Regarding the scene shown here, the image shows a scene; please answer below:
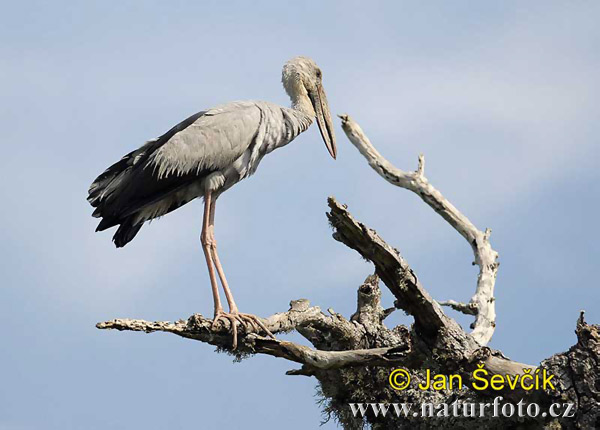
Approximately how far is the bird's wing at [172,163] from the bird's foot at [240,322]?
4.77 feet

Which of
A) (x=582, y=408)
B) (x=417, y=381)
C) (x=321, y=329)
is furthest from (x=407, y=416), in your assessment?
(x=582, y=408)

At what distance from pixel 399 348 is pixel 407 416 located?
144cm

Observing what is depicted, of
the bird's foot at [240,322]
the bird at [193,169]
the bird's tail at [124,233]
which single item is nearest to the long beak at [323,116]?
the bird at [193,169]

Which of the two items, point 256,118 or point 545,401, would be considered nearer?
point 545,401

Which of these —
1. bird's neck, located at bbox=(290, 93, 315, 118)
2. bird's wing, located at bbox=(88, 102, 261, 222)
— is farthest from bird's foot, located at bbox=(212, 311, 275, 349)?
bird's neck, located at bbox=(290, 93, 315, 118)

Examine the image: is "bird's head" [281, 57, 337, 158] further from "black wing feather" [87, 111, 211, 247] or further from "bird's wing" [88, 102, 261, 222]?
"black wing feather" [87, 111, 211, 247]

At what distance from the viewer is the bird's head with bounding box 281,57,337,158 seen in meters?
9.84

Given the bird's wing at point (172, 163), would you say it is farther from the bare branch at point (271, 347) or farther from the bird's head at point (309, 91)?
the bare branch at point (271, 347)

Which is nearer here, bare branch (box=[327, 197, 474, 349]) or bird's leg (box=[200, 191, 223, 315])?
bare branch (box=[327, 197, 474, 349])

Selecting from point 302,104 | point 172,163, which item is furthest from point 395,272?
point 302,104

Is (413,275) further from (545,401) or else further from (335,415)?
(335,415)

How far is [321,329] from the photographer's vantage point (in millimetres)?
8258

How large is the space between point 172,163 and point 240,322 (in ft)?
5.86

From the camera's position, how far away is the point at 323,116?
1009 cm
